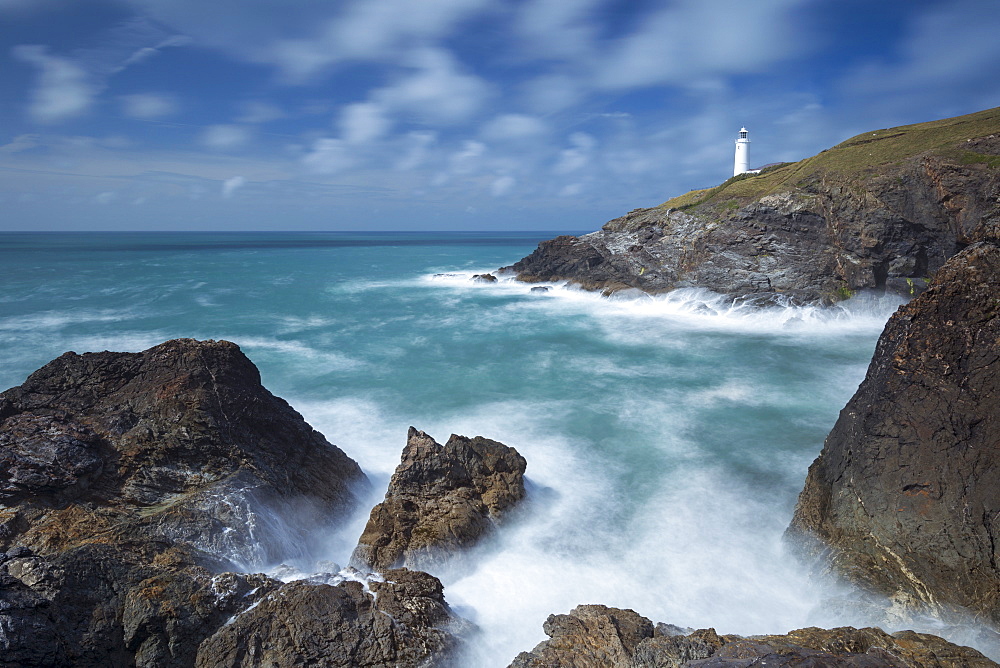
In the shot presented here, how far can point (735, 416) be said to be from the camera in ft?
50.4

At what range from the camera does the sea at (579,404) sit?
8266mm

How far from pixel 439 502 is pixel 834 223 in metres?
29.1

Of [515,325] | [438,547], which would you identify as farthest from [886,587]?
[515,325]

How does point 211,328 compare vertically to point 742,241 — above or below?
below

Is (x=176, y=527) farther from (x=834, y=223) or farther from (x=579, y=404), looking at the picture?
(x=834, y=223)

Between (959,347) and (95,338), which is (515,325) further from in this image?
(959,347)

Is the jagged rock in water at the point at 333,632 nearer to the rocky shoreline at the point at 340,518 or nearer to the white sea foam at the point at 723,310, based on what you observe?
the rocky shoreline at the point at 340,518

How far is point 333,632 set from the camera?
5.80m

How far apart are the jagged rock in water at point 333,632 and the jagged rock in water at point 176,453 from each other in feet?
5.39

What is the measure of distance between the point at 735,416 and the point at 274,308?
28833 millimetres

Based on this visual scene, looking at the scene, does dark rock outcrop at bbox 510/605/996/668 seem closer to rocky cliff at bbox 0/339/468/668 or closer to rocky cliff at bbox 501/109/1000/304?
rocky cliff at bbox 0/339/468/668

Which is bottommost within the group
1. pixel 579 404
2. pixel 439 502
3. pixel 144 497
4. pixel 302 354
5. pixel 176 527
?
pixel 579 404

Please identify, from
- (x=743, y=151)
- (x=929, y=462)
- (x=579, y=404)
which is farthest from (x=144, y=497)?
(x=743, y=151)

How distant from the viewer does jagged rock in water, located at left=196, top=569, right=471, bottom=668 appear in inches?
221
